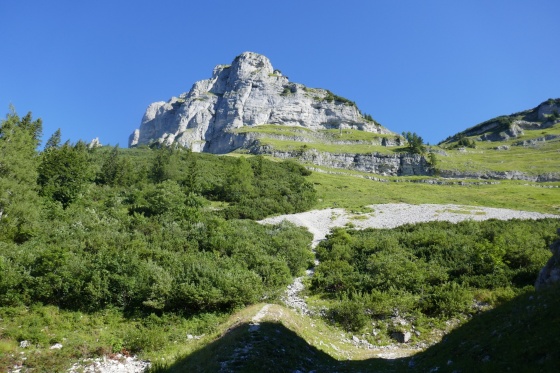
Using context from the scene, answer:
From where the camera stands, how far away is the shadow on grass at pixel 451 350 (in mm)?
8258

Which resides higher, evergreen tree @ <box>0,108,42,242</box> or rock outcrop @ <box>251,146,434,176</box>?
rock outcrop @ <box>251,146,434,176</box>

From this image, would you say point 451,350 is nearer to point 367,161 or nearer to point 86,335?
point 86,335

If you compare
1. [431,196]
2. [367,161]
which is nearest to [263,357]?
[431,196]

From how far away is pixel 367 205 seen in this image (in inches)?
2330

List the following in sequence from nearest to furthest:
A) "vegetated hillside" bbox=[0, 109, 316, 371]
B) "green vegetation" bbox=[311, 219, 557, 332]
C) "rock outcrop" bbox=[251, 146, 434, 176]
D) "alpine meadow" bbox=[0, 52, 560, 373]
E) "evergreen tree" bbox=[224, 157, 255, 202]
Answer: "alpine meadow" bbox=[0, 52, 560, 373] < "vegetated hillside" bbox=[0, 109, 316, 371] < "green vegetation" bbox=[311, 219, 557, 332] < "evergreen tree" bbox=[224, 157, 255, 202] < "rock outcrop" bbox=[251, 146, 434, 176]

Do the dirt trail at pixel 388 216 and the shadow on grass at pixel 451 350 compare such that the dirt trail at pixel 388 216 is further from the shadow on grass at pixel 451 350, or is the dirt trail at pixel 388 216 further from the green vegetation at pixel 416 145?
the green vegetation at pixel 416 145

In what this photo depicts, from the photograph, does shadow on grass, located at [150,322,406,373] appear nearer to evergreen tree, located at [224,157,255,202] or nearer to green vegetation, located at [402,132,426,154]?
evergreen tree, located at [224,157,255,202]

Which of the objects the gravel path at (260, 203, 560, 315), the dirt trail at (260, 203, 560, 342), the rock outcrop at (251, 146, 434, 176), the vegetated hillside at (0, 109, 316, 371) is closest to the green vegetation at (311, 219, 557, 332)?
the vegetated hillside at (0, 109, 316, 371)

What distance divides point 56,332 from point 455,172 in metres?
120

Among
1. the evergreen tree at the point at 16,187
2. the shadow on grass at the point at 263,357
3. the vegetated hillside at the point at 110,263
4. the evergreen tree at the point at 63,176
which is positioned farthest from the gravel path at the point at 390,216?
the shadow on grass at the point at 263,357

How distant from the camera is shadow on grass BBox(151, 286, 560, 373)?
826 cm

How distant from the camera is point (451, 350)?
1110cm

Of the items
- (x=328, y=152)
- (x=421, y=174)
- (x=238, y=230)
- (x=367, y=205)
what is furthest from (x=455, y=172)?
(x=238, y=230)

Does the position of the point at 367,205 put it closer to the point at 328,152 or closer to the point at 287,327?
the point at 287,327
